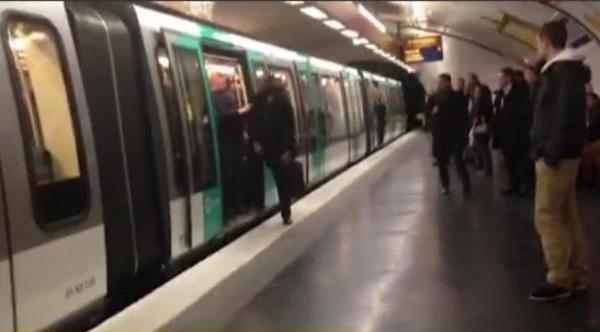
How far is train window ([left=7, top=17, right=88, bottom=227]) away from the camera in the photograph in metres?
5.09

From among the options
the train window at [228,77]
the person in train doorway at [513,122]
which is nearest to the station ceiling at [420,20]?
the person in train doorway at [513,122]

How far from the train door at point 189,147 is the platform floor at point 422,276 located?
909 millimetres

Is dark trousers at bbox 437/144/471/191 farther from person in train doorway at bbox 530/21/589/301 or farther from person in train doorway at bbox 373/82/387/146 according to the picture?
person in train doorway at bbox 373/82/387/146

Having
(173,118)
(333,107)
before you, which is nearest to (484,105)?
(333,107)

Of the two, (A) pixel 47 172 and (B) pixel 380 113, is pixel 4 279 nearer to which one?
(A) pixel 47 172

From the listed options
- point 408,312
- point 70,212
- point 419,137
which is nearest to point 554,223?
point 408,312

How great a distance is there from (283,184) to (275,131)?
1.95ft

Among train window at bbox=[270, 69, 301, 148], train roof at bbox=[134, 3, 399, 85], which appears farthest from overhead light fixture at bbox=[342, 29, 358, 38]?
train window at bbox=[270, 69, 301, 148]

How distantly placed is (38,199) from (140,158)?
6.79ft

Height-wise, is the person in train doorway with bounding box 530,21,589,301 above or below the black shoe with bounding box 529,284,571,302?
above

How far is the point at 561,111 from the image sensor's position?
571 cm

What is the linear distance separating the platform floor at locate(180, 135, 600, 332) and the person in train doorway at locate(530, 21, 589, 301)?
1.13 ft

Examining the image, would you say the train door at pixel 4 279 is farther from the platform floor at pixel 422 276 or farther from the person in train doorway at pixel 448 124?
the person in train doorway at pixel 448 124

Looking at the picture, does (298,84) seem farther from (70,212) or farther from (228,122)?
(70,212)
